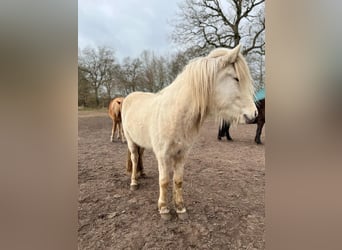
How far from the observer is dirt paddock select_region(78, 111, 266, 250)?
0.65m

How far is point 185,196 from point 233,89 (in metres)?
0.45

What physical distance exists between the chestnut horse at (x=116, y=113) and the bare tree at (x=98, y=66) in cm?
7

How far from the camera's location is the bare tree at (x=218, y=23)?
725 millimetres

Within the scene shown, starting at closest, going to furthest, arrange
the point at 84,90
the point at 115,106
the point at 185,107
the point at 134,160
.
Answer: the point at 84,90 < the point at 185,107 < the point at 115,106 < the point at 134,160

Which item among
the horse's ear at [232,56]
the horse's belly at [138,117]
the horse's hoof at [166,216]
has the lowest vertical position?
the horse's hoof at [166,216]

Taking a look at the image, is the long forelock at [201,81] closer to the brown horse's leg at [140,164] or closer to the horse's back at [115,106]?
the horse's back at [115,106]

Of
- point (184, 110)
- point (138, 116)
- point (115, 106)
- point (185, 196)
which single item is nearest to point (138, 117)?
point (138, 116)

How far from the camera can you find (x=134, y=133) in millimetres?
935

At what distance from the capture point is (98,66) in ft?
2.32

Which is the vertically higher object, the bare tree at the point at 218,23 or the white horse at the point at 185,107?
the bare tree at the point at 218,23

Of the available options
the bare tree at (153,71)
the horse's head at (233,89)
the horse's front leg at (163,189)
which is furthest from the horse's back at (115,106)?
the horse's head at (233,89)

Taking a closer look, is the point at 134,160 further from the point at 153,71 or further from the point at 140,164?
the point at 153,71
